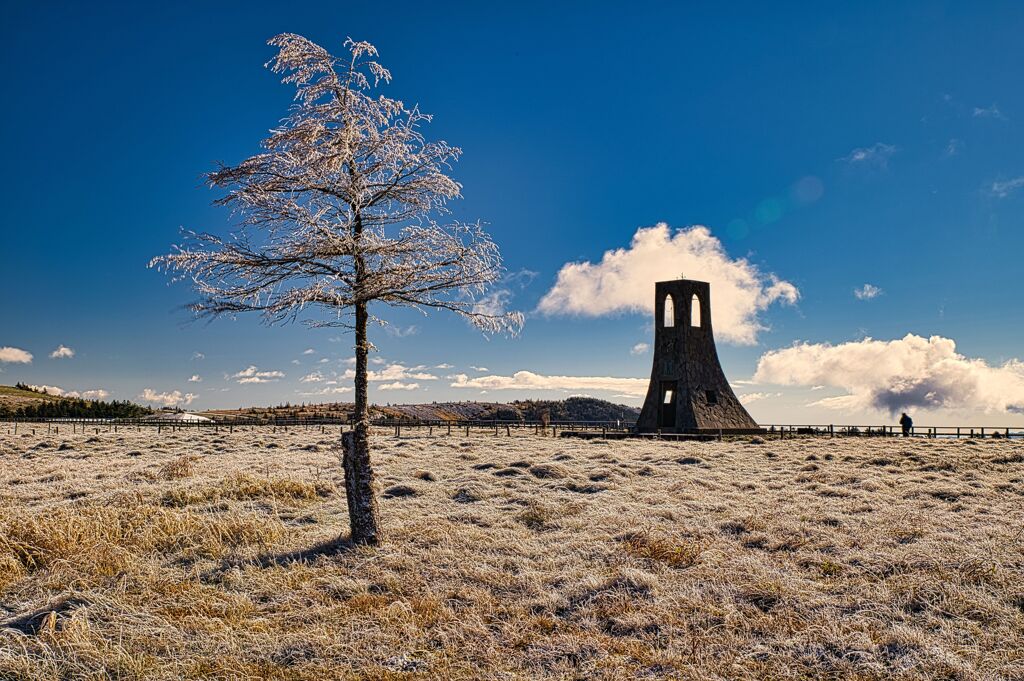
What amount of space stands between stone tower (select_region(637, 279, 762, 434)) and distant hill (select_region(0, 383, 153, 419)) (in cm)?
4946

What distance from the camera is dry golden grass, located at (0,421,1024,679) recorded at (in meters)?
5.81

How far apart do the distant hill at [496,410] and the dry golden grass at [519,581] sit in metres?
44.3

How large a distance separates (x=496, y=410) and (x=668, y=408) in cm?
→ 3157

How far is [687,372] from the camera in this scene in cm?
3341

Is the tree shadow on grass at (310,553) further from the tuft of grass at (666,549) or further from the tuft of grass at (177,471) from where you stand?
the tuft of grass at (177,471)

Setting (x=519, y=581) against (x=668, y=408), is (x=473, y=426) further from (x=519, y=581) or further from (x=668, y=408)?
(x=519, y=581)

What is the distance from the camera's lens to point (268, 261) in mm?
10078

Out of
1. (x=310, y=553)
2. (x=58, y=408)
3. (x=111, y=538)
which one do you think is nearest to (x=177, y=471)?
(x=111, y=538)

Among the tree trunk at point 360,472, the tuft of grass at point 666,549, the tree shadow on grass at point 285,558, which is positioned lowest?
the tree shadow on grass at point 285,558

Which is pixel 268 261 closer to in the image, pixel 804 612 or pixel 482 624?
pixel 482 624

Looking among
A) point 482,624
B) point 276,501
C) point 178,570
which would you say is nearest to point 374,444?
point 276,501

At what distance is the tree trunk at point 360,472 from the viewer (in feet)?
31.9

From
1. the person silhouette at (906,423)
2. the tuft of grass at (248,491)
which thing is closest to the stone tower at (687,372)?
the person silhouette at (906,423)

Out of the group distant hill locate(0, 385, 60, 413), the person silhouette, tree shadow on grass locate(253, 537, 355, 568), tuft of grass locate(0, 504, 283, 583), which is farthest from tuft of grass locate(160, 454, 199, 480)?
distant hill locate(0, 385, 60, 413)
